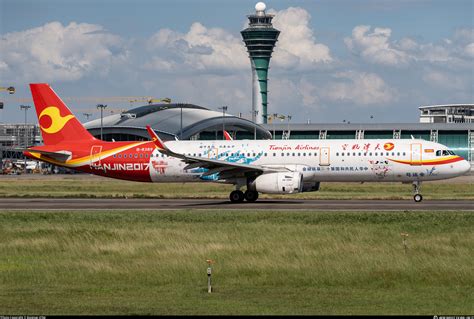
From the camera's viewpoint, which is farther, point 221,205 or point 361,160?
point 361,160

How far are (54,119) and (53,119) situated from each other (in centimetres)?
8

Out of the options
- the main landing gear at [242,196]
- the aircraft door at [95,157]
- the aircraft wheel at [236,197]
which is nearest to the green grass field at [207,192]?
the aircraft door at [95,157]

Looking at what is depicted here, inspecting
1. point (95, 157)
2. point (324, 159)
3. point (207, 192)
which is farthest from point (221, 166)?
point (207, 192)

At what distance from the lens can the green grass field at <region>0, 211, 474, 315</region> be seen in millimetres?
18547

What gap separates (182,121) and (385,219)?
4674 inches

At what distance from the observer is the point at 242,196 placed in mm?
51938

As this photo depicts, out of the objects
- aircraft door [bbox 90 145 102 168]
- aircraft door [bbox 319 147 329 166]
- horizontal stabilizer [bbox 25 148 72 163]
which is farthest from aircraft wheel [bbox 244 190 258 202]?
horizontal stabilizer [bbox 25 148 72 163]

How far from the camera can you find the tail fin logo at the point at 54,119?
186 ft

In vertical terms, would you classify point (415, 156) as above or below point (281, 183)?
above

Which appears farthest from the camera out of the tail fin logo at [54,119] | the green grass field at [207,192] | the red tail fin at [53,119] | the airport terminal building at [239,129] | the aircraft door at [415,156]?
the airport terminal building at [239,129]

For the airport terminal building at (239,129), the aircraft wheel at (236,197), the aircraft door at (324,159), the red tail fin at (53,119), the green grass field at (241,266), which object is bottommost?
the green grass field at (241,266)

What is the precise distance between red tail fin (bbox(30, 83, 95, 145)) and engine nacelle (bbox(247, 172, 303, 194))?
1400cm

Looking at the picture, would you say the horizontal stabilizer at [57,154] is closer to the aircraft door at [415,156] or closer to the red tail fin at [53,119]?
the red tail fin at [53,119]

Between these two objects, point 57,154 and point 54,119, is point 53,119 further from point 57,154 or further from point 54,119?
point 57,154
